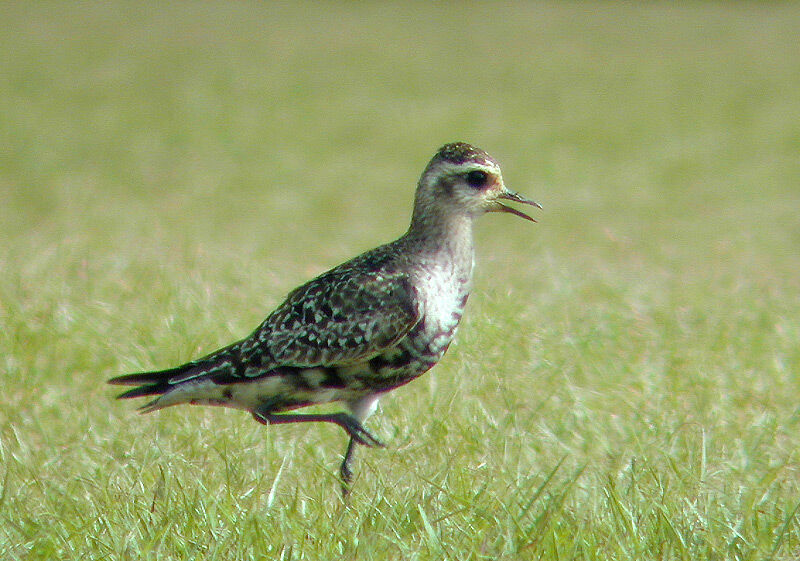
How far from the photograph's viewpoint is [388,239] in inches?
516

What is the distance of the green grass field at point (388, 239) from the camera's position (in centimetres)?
455

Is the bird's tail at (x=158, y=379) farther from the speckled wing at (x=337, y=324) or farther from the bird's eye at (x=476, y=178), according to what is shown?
the bird's eye at (x=476, y=178)

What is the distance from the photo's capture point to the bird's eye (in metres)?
5.67

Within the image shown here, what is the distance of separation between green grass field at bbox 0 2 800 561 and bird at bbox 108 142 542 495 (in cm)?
28

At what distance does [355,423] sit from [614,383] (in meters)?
2.16

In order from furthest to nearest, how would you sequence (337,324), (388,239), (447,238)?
(388,239) < (447,238) < (337,324)

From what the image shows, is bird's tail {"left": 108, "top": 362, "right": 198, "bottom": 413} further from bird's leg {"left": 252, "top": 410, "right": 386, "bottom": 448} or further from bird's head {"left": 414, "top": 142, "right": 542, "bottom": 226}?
bird's head {"left": 414, "top": 142, "right": 542, "bottom": 226}

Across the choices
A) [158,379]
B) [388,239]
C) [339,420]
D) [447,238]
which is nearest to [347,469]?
[339,420]

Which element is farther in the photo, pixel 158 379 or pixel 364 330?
pixel 158 379

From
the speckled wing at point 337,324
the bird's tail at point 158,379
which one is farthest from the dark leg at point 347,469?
the bird's tail at point 158,379

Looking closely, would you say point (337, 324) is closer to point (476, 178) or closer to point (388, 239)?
point (476, 178)

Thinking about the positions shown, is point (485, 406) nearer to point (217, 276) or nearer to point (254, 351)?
point (254, 351)

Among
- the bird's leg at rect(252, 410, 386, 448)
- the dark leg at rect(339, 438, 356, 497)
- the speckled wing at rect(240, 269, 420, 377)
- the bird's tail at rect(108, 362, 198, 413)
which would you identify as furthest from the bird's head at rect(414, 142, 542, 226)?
the bird's tail at rect(108, 362, 198, 413)

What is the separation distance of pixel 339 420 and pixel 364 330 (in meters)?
0.46
